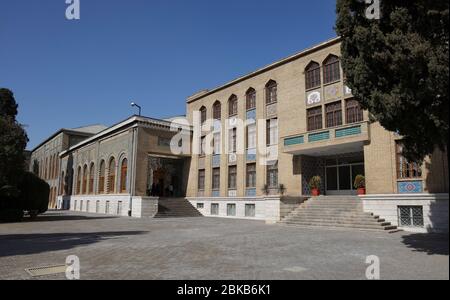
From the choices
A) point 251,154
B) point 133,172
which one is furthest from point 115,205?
point 251,154

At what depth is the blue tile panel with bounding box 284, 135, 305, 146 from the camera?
22.1 meters

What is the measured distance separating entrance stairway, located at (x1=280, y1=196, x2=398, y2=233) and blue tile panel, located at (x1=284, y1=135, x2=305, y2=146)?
363 cm

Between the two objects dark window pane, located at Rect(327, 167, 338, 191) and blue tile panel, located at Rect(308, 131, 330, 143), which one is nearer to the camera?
blue tile panel, located at Rect(308, 131, 330, 143)

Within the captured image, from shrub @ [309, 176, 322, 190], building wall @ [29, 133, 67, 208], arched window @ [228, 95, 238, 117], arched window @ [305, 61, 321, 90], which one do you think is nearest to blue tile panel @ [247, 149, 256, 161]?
arched window @ [228, 95, 238, 117]

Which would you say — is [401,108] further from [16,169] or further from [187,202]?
[187,202]

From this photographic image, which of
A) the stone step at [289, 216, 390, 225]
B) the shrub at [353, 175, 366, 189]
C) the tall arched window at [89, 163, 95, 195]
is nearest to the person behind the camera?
the stone step at [289, 216, 390, 225]

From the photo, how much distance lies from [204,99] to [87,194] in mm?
18958

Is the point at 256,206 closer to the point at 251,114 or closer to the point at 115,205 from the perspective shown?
the point at 251,114

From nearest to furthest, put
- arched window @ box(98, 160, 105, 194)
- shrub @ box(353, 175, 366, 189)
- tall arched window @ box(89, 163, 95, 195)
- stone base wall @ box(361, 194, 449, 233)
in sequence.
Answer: stone base wall @ box(361, 194, 449, 233) < shrub @ box(353, 175, 366, 189) < arched window @ box(98, 160, 105, 194) < tall arched window @ box(89, 163, 95, 195)

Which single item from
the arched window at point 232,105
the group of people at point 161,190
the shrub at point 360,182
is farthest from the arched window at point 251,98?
the group of people at point 161,190

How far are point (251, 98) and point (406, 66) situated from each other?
20722 mm

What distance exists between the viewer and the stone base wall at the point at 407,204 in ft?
49.7

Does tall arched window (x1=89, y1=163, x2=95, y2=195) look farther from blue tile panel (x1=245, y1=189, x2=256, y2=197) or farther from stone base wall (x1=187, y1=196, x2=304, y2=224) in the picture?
blue tile panel (x1=245, y1=189, x2=256, y2=197)

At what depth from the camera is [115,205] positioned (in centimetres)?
3281
